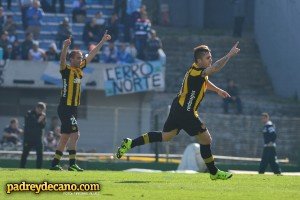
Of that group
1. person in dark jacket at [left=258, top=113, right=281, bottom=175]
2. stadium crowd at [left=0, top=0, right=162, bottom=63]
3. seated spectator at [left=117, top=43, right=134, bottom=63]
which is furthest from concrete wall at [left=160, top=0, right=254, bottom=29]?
person in dark jacket at [left=258, top=113, right=281, bottom=175]

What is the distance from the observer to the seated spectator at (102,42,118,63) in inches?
1513

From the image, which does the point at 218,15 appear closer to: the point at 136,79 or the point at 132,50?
the point at 132,50

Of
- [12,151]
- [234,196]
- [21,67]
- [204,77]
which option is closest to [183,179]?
[204,77]

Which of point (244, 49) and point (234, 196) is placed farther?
point (244, 49)

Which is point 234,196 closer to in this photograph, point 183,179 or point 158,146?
point 183,179

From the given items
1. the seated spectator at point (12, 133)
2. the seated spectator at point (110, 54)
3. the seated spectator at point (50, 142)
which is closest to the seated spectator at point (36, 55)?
the seated spectator at point (110, 54)

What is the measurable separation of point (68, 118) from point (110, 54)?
15.5 metres

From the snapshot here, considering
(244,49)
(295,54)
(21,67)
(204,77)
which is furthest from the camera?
(244,49)

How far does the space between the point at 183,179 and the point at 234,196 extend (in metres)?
3.43

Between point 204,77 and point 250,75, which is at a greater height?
point 204,77

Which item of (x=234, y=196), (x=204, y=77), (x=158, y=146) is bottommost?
(x=158, y=146)

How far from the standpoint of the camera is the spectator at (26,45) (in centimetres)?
3756

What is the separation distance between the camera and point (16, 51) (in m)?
37.8

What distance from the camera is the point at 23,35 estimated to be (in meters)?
39.2
